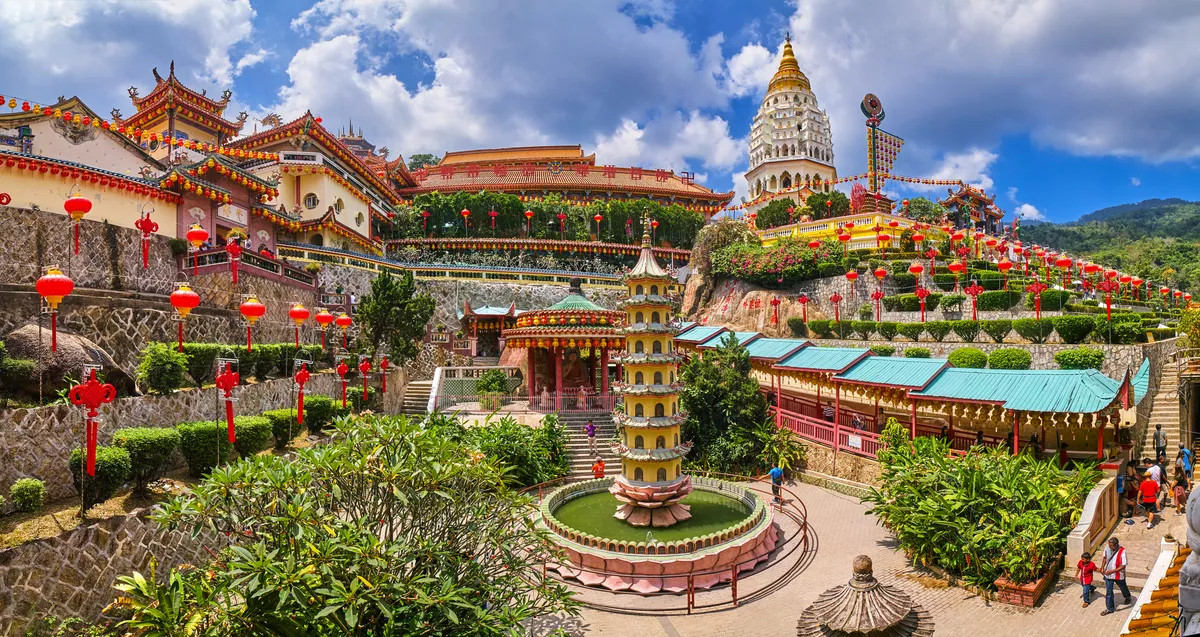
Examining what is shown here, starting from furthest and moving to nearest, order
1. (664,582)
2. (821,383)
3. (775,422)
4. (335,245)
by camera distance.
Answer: (335,245) → (775,422) → (821,383) → (664,582)

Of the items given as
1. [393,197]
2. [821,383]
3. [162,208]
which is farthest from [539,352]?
[393,197]

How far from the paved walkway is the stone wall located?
6.19m

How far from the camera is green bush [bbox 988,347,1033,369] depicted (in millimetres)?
20734

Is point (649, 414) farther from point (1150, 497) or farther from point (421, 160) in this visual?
point (421, 160)

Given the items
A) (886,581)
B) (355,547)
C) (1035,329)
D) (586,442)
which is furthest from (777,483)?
(1035,329)

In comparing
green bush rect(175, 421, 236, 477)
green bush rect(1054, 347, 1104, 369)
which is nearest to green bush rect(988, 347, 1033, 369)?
green bush rect(1054, 347, 1104, 369)

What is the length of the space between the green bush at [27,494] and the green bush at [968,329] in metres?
26.9

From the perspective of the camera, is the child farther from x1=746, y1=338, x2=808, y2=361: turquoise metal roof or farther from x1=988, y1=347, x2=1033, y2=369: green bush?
x1=988, y1=347, x2=1033, y2=369: green bush

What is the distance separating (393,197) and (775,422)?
36056 mm

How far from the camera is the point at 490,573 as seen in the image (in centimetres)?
832

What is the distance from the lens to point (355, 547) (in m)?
6.85

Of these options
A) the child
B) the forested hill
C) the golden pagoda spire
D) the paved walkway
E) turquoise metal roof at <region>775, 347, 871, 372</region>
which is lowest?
the paved walkway

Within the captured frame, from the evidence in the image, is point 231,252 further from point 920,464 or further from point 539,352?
point 920,464

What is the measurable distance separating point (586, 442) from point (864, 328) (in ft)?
49.4
